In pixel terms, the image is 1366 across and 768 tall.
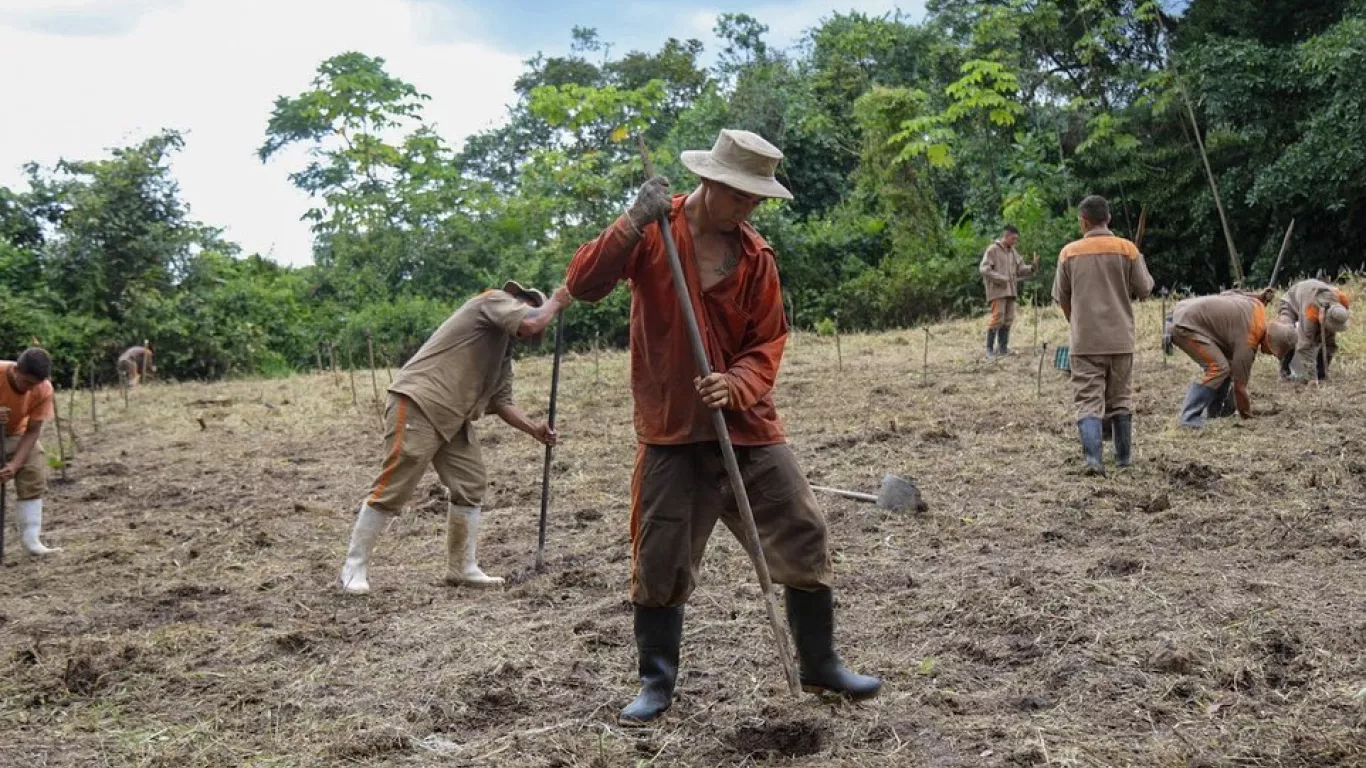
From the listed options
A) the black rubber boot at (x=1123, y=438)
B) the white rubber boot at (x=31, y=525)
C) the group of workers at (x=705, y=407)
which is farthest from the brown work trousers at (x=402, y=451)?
the black rubber boot at (x=1123, y=438)

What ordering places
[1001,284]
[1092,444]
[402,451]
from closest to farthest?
[402,451]
[1092,444]
[1001,284]

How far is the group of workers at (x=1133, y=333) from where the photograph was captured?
24.7 ft

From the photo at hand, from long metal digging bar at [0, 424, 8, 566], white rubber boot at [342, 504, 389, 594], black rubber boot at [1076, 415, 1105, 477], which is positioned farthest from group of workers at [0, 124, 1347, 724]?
long metal digging bar at [0, 424, 8, 566]

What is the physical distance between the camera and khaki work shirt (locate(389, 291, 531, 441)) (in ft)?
18.8

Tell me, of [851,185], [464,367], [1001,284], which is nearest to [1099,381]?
[464,367]

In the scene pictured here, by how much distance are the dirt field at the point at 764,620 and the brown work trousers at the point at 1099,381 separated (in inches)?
16.5

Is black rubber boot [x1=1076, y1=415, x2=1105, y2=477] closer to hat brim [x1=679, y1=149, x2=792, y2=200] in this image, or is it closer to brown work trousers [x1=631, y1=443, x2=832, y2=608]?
brown work trousers [x1=631, y1=443, x2=832, y2=608]

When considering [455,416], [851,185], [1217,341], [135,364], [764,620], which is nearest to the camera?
[764,620]

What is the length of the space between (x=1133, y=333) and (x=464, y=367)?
156 inches

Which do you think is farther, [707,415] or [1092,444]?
[1092,444]

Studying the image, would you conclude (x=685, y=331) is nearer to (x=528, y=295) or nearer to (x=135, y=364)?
(x=528, y=295)

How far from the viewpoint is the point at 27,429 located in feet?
23.6

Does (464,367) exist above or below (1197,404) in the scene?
above

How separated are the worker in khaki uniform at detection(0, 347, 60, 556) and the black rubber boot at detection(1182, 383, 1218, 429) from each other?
6.99m
